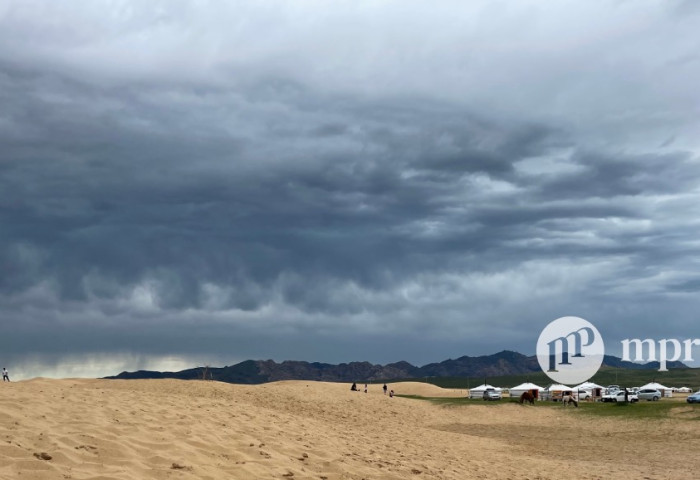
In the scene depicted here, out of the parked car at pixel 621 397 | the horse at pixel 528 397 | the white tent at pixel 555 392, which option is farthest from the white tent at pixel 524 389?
the parked car at pixel 621 397

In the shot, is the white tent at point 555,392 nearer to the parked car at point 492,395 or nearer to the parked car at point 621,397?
the parked car at point 492,395

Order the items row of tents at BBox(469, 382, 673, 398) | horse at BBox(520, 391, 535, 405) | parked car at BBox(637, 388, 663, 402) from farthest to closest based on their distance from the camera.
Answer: row of tents at BBox(469, 382, 673, 398), parked car at BBox(637, 388, 663, 402), horse at BBox(520, 391, 535, 405)

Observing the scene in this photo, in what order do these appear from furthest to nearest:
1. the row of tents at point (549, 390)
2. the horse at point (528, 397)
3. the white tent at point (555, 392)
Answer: the row of tents at point (549, 390)
the white tent at point (555, 392)
the horse at point (528, 397)

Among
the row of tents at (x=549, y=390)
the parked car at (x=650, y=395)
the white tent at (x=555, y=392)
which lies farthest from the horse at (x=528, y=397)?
the parked car at (x=650, y=395)

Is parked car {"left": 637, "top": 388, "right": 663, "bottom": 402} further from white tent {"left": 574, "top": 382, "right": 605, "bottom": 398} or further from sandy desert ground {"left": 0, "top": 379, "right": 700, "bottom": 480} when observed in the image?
sandy desert ground {"left": 0, "top": 379, "right": 700, "bottom": 480}

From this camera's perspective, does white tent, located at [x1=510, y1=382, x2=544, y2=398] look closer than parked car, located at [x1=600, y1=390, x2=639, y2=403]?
No

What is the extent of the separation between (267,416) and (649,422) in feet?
106

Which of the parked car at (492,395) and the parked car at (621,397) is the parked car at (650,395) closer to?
the parked car at (621,397)

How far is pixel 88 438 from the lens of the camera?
42.5 feet

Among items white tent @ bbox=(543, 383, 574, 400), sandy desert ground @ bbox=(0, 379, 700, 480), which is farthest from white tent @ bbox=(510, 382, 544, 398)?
sandy desert ground @ bbox=(0, 379, 700, 480)

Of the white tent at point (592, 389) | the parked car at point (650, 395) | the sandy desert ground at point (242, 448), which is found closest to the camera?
the sandy desert ground at point (242, 448)

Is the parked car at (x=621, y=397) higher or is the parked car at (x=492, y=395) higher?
the parked car at (x=621, y=397)

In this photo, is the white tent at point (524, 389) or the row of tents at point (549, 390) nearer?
the row of tents at point (549, 390)

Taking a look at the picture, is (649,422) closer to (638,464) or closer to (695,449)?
(695,449)
